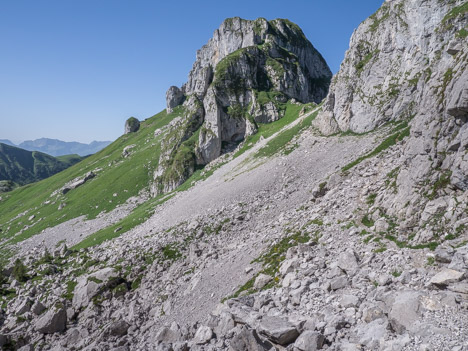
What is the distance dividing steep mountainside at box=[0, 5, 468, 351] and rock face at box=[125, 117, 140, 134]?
115567 mm

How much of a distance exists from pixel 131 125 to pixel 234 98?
107 m

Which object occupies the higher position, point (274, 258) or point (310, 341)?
point (310, 341)

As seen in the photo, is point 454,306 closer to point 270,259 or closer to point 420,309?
point 420,309

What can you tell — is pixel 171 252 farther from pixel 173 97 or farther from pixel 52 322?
pixel 173 97

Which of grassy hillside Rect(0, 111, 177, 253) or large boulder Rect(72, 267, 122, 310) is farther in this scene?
grassy hillside Rect(0, 111, 177, 253)

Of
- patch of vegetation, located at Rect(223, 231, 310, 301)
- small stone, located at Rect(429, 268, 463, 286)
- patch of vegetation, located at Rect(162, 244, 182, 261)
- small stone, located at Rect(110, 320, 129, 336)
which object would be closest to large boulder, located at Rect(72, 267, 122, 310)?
patch of vegetation, located at Rect(162, 244, 182, 261)

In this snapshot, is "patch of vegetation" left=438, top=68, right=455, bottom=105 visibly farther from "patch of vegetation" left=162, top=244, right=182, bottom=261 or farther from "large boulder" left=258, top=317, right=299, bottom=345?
"patch of vegetation" left=162, top=244, right=182, bottom=261

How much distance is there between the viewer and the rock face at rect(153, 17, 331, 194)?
265ft

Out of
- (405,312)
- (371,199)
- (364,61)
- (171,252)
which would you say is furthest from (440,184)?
(364,61)

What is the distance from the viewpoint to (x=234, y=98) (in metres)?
90.4

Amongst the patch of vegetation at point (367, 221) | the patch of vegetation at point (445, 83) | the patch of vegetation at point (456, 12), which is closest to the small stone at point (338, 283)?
the patch of vegetation at point (367, 221)

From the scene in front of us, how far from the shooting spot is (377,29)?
50.3 meters

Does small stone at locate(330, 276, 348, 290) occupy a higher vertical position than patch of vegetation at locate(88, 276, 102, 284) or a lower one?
lower

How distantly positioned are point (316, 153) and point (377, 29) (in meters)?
27.1
